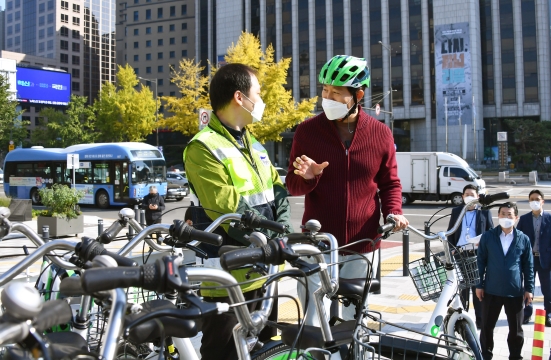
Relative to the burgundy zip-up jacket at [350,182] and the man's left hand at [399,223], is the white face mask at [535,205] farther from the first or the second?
the man's left hand at [399,223]

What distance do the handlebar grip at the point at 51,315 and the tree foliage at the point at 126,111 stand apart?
46.1 metres

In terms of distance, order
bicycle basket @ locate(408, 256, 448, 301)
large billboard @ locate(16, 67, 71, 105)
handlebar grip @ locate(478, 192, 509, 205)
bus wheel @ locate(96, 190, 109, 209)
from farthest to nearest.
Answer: large billboard @ locate(16, 67, 71, 105) < bus wheel @ locate(96, 190, 109, 209) < bicycle basket @ locate(408, 256, 448, 301) < handlebar grip @ locate(478, 192, 509, 205)

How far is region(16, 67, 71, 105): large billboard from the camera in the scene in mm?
33844

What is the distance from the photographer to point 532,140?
55.2 m

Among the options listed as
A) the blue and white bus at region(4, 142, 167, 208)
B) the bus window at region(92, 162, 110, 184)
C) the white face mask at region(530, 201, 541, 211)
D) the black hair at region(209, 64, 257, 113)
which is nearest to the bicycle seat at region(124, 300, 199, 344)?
the black hair at region(209, 64, 257, 113)

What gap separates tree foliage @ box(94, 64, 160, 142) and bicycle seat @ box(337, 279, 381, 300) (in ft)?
148

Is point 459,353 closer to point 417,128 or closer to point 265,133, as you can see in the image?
point 265,133

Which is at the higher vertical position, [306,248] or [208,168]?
[208,168]

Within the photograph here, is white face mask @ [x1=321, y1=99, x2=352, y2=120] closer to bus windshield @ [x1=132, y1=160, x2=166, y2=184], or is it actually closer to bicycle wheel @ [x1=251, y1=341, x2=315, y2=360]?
bicycle wheel @ [x1=251, y1=341, x2=315, y2=360]

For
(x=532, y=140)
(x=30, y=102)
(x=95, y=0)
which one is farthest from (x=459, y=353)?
(x=95, y=0)

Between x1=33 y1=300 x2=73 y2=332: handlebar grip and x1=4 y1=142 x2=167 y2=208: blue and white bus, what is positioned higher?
x1=4 y1=142 x2=167 y2=208: blue and white bus

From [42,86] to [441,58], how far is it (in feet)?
137

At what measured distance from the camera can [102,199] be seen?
1016 inches

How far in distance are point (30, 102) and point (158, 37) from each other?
57111 millimetres
